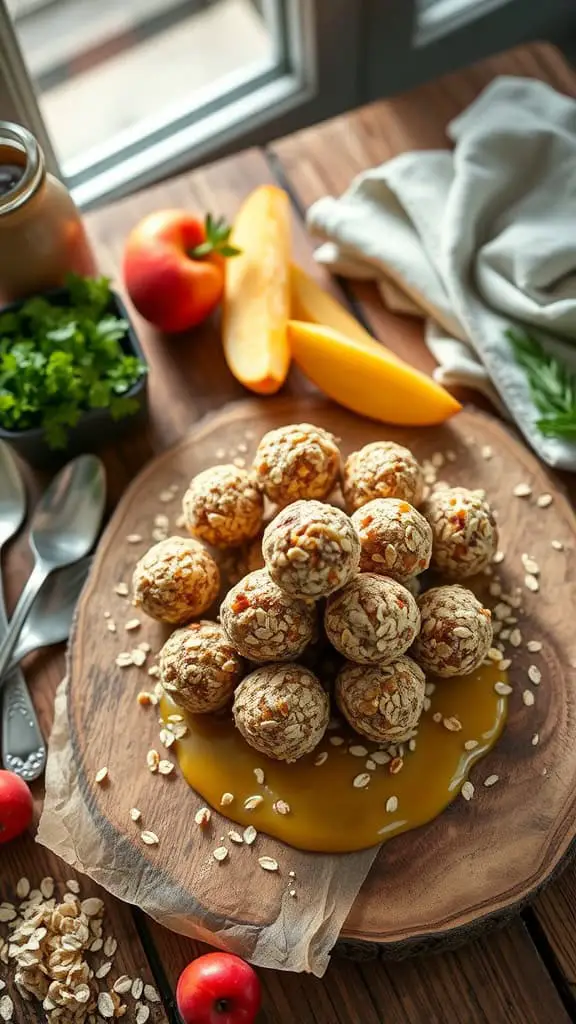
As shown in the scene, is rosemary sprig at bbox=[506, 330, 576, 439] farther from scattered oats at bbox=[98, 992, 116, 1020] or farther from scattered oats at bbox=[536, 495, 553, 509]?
scattered oats at bbox=[98, 992, 116, 1020]

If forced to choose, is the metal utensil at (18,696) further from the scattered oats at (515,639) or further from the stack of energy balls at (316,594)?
the scattered oats at (515,639)

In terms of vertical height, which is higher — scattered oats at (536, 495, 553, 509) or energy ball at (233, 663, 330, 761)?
energy ball at (233, 663, 330, 761)

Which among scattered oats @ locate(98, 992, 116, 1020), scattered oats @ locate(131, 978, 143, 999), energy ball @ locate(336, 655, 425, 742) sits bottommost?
scattered oats @ locate(131, 978, 143, 999)

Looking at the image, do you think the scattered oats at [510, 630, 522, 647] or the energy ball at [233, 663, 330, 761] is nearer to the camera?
the energy ball at [233, 663, 330, 761]

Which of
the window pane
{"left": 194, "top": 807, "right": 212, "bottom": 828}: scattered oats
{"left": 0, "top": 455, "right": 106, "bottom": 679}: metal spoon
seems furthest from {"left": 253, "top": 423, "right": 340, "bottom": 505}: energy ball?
the window pane

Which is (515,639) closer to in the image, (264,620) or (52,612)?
(264,620)

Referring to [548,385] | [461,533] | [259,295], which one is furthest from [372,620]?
[259,295]

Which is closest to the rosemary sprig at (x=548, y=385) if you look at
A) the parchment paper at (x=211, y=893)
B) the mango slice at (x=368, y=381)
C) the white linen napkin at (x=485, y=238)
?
the white linen napkin at (x=485, y=238)
